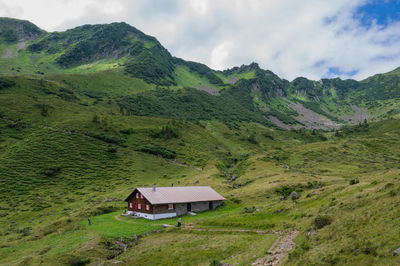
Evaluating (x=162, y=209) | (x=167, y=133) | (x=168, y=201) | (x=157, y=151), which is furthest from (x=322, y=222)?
(x=167, y=133)

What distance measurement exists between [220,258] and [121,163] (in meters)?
98.5

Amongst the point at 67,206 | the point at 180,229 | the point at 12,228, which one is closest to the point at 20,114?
the point at 67,206

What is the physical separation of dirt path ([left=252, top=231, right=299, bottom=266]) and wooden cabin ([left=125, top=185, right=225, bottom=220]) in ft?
107

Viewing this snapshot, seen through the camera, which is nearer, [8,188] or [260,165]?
[8,188]

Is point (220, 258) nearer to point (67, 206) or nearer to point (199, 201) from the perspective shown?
point (199, 201)

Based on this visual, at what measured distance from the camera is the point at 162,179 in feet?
342

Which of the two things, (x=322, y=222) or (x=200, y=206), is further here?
(x=200, y=206)

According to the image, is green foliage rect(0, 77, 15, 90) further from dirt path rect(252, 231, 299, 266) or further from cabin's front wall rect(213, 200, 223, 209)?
dirt path rect(252, 231, 299, 266)

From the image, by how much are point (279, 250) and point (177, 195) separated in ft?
133

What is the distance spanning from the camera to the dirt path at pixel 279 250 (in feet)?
70.6

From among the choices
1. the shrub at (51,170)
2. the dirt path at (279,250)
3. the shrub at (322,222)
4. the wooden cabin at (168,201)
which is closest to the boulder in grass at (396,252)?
the dirt path at (279,250)

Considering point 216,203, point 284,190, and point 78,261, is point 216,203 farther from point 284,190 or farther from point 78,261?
point 78,261

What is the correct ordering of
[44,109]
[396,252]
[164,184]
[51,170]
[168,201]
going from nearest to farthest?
[396,252] → [168,201] → [164,184] → [51,170] → [44,109]

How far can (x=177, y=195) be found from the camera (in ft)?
203
